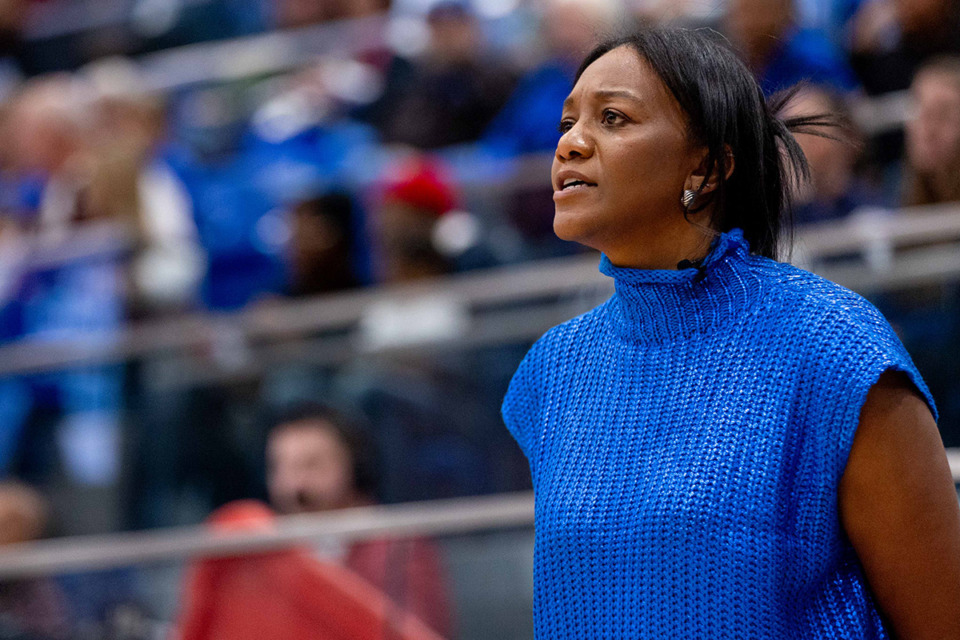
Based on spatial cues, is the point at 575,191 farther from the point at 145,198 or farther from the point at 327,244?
the point at 145,198

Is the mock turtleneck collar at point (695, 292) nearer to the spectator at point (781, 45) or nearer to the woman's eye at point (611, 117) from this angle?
the woman's eye at point (611, 117)

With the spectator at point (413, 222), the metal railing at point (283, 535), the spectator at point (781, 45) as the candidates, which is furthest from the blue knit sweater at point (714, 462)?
the spectator at point (413, 222)

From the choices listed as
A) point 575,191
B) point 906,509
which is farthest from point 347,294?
point 906,509

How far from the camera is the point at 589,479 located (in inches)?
44.3

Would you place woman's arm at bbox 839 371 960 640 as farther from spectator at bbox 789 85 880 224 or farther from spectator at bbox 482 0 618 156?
spectator at bbox 482 0 618 156

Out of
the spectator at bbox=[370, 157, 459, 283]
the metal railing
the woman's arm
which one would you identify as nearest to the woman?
the woman's arm

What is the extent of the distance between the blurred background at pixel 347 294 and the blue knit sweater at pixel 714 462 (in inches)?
15.6

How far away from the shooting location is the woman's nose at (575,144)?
1157mm

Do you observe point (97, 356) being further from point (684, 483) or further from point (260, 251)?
point (684, 483)

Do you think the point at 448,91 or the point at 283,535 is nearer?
the point at 283,535

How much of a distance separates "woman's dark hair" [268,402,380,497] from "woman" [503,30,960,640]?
137cm

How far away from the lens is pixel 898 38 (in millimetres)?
2973

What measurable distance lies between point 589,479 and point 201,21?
515 centimetres

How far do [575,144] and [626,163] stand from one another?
61 millimetres
